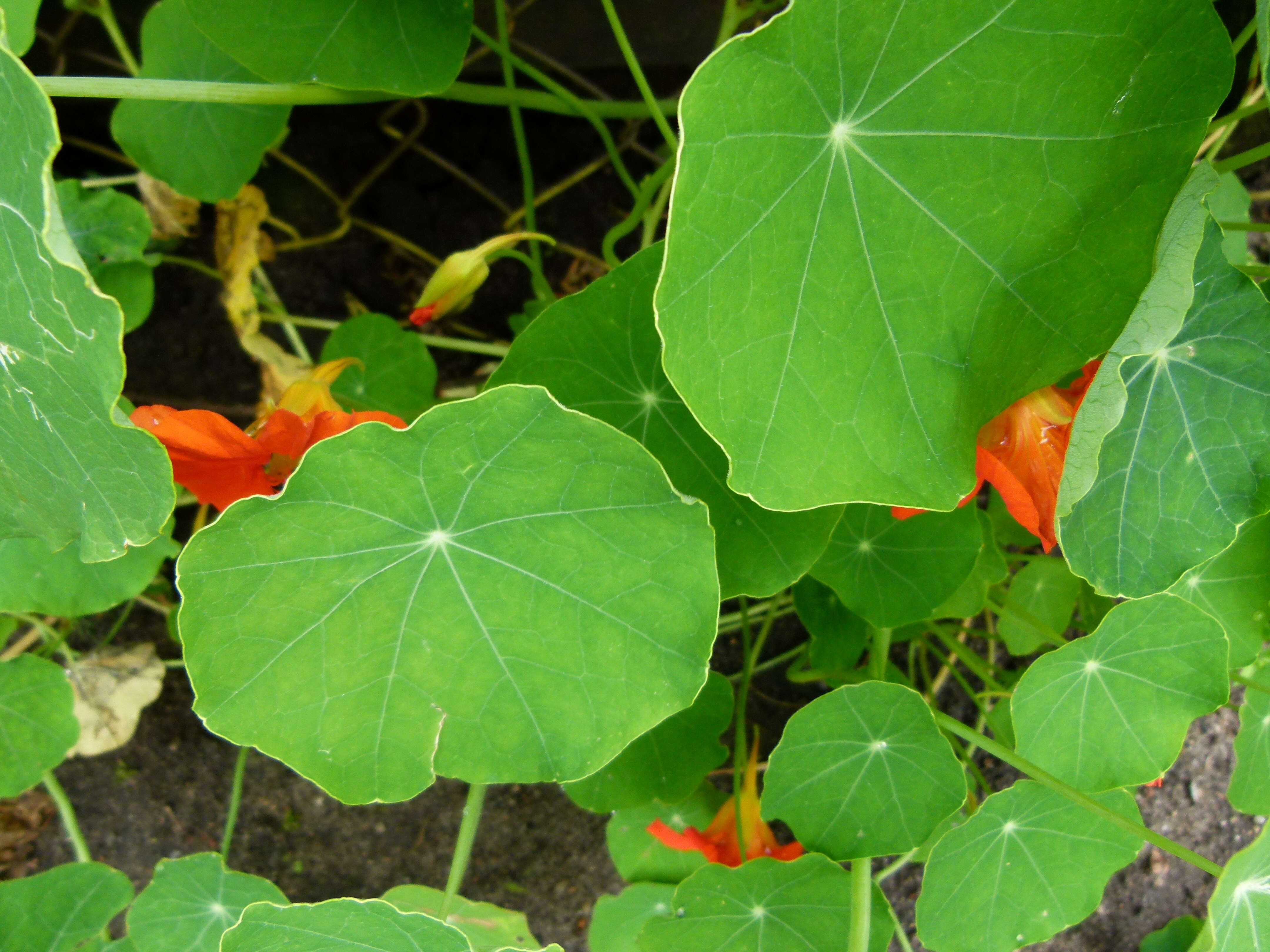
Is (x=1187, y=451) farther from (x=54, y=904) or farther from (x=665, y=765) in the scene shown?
(x=54, y=904)

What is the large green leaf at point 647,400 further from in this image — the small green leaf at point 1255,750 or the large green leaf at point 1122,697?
the small green leaf at point 1255,750

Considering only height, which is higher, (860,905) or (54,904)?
(860,905)

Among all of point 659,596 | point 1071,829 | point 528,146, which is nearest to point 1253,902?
point 1071,829

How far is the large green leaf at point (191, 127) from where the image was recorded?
4.26 ft

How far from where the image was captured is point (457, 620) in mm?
933

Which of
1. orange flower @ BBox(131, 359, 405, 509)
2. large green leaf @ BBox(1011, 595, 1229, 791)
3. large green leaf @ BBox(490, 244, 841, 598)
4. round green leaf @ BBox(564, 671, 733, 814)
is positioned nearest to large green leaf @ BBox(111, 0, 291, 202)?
orange flower @ BBox(131, 359, 405, 509)

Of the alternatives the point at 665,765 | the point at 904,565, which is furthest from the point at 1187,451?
the point at 665,765

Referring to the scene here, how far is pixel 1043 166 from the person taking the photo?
78 cm

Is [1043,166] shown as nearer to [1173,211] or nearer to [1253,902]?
[1173,211]

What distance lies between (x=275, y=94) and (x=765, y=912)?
1.32 metres

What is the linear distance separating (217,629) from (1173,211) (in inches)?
41.5

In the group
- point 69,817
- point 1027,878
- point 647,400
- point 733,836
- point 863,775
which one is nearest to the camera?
point 647,400

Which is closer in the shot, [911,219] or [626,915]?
[911,219]

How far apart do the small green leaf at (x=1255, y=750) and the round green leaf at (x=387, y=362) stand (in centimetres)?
149
